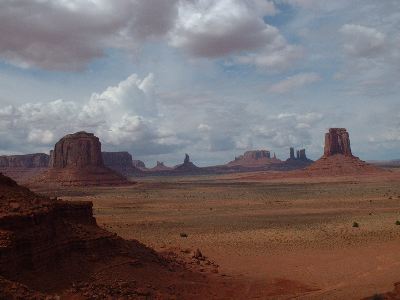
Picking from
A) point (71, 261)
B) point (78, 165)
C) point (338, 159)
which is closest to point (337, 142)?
point (338, 159)

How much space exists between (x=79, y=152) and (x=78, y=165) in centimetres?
421

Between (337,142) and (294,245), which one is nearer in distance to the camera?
(294,245)

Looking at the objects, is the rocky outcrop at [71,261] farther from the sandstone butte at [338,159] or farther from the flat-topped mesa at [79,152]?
the sandstone butte at [338,159]

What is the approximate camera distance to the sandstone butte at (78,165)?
419 ft

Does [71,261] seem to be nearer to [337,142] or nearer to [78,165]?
[78,165]

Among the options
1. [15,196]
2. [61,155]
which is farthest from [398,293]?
[61,155]

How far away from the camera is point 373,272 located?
19594 millimetres

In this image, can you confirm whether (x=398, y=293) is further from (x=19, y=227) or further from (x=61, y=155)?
(x=61, y=155)

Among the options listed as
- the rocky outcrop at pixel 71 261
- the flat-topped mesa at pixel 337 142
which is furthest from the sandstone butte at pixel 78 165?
the rocky outcrop at pixel 71 261

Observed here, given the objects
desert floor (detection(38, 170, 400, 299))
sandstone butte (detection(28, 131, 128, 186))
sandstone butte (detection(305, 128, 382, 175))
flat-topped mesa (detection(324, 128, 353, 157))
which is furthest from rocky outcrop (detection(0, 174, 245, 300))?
flat-topped mesa (detection(324, 128, 353, 157))

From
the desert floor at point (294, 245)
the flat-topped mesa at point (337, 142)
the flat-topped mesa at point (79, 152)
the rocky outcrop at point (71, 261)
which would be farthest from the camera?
the flat-topped mesa at point (337, 142)

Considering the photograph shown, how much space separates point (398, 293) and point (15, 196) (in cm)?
1208

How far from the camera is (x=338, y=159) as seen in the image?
16075cm

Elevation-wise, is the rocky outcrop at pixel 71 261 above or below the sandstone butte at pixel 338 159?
below
